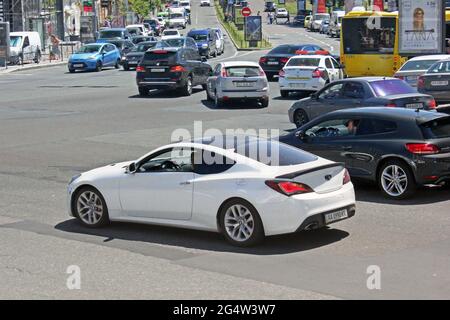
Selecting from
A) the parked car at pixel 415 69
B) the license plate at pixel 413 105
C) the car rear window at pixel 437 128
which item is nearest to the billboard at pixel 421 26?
the parked car at pixel 415 69

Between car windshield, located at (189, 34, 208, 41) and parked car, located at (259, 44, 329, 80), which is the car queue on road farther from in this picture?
car windshield, located at (189, 34, 208, 41)

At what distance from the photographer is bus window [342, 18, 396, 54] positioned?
118 feet

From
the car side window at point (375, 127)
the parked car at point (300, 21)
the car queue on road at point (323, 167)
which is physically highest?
the parked car at point (300, 21)

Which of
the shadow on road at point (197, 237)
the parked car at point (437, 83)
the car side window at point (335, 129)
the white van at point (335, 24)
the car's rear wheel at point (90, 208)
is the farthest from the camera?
the white van at point (335, 24)

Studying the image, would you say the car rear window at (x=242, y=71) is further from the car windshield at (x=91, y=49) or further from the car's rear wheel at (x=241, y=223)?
the car windshield at (x=91, y=49)

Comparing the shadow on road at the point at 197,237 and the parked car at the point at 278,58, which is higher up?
the parked car at the point at 278,58

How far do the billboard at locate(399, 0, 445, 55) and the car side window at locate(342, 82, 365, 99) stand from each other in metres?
14.1

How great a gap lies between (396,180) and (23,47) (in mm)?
46662

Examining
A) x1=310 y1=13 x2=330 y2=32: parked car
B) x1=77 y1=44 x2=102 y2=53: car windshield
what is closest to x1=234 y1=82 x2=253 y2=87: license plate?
x1=77 y1=44 x2=102 y2=53: car windshield

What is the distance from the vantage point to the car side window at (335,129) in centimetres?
1445

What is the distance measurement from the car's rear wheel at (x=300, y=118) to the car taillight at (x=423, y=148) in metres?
9.06

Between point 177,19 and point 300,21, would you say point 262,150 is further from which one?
point 300,21

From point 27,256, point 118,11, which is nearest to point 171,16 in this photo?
point 118,11

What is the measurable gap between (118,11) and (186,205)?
320 ft
